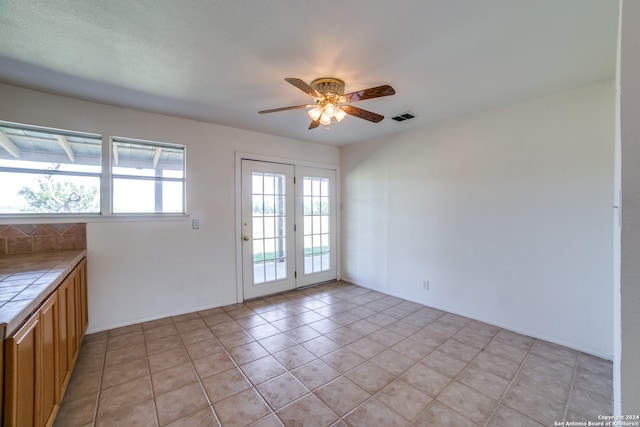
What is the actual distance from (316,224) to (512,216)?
2.79m

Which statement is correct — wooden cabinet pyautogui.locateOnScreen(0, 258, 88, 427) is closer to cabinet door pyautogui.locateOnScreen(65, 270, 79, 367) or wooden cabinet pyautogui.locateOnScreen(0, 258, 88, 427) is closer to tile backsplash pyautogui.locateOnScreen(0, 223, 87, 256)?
cabinet door pyautogui.locateOnScreen(65, 270, 79, 367)

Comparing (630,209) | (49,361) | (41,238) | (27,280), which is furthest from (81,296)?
(630,209)

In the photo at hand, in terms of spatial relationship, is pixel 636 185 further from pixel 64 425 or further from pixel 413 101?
pixel 64 425

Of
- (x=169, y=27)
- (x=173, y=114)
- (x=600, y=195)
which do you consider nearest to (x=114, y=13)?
(x=169, y=27)

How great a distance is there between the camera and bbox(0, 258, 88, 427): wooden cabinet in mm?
1026

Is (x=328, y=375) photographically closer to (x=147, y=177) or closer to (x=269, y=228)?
(x=269, y=228)

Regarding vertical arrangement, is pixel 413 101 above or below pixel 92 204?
above

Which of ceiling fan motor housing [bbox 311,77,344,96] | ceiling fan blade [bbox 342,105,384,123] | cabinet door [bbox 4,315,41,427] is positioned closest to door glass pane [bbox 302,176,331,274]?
ceiling fan blade [bbox 342,105,384,123]

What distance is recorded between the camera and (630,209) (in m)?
0.96

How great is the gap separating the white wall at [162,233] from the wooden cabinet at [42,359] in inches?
29.8

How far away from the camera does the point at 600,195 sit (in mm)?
2373

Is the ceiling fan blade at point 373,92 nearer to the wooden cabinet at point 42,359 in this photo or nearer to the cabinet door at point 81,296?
the wooden cabinet at point 42,359

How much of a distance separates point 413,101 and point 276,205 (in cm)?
239

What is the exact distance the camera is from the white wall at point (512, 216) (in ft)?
7.89
